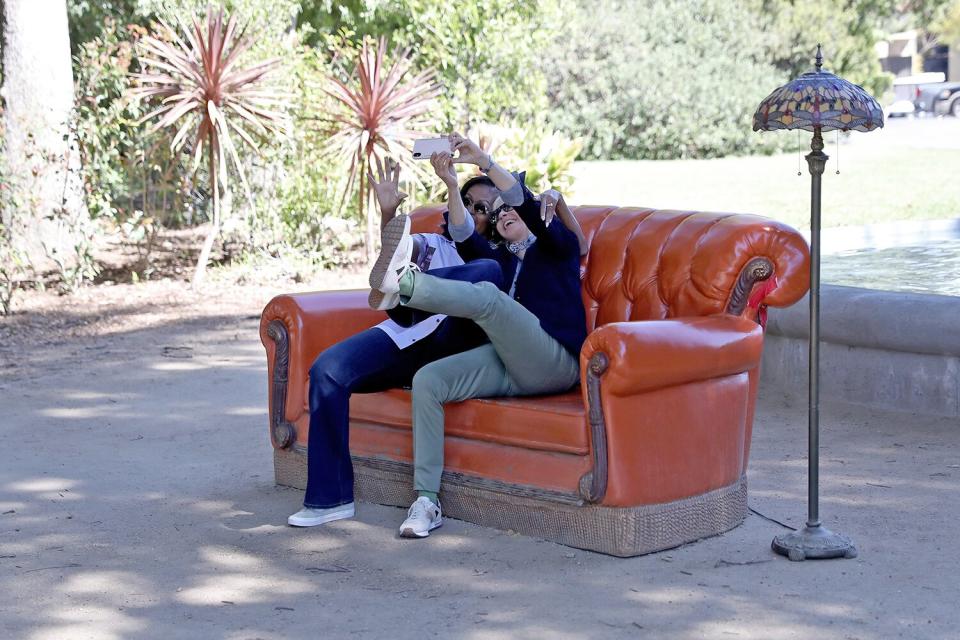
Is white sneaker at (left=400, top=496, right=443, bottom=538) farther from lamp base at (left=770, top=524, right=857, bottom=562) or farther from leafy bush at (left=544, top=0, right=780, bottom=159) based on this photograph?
leafy bush at (left=544, top=0, right=780, bottom=159)

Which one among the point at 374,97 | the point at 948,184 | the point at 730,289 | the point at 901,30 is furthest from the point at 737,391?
Result: the point at 901,30

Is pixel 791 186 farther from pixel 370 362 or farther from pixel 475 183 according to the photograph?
pixel 370 362

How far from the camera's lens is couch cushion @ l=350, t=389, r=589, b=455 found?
3688mm

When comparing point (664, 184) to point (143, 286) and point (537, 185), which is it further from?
point (143, 286)

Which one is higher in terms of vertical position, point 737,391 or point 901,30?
point 901,30

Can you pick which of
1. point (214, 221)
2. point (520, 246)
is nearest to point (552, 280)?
point (520, 246)

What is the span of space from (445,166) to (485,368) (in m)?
0.74

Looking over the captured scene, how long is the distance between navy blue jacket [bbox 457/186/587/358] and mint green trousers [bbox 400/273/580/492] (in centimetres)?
10

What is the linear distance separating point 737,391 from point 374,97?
5738mm

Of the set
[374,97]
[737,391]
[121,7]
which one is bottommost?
[737,391]

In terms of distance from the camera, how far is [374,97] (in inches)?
358

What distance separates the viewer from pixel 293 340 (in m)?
4.51

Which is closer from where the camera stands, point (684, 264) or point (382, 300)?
point (382, 300)

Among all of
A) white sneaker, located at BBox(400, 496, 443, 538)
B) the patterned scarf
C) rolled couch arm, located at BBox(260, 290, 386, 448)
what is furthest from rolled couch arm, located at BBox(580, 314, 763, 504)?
rolled couch arm, located at BBox(260, 290, 386, 448)
